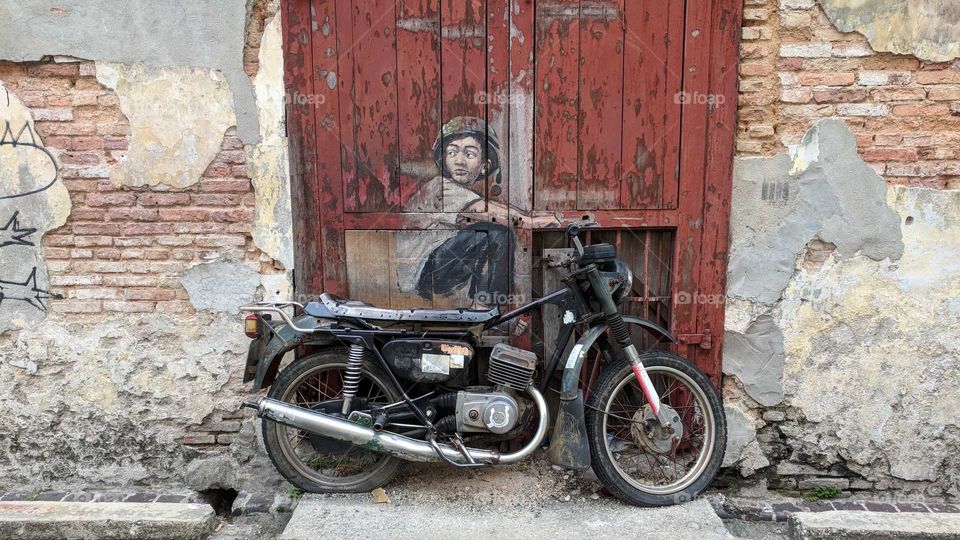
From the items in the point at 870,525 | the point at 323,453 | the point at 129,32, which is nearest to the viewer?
the point at 870,525

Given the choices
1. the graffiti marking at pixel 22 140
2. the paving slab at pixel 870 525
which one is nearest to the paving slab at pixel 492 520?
the paving slab at pixel 870 525

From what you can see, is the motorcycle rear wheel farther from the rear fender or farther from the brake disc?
the brake disc

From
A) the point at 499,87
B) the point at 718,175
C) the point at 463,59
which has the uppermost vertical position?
the point at 463,59

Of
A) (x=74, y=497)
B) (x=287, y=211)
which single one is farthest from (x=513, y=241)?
A: (x=74, y=497)

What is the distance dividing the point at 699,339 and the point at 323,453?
7.16 feet

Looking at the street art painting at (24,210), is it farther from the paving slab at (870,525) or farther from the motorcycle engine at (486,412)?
the paving slab at (870,525)

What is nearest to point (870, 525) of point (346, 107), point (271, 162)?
point (346, 107)

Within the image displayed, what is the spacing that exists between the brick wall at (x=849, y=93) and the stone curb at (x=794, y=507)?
1763 mm

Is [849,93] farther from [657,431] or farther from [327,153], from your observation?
[327,153]

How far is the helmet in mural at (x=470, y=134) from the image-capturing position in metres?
3.29

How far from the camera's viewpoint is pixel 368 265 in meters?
3.41

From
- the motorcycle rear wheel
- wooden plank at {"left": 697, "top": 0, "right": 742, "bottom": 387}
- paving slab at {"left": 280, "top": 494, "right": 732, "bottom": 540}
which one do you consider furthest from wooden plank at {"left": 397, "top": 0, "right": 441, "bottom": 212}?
paving slab at {"left": 280, "top": 494, "right": 732, "bottom": 540}

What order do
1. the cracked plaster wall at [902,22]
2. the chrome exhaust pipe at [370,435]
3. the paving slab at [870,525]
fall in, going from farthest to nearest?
1. the cracked plaster wall at [902,22]
2. the chrome exhaust pipe at [370,435]
3. the paving slab at [870,525]

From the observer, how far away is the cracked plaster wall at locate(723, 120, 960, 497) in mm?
3229
